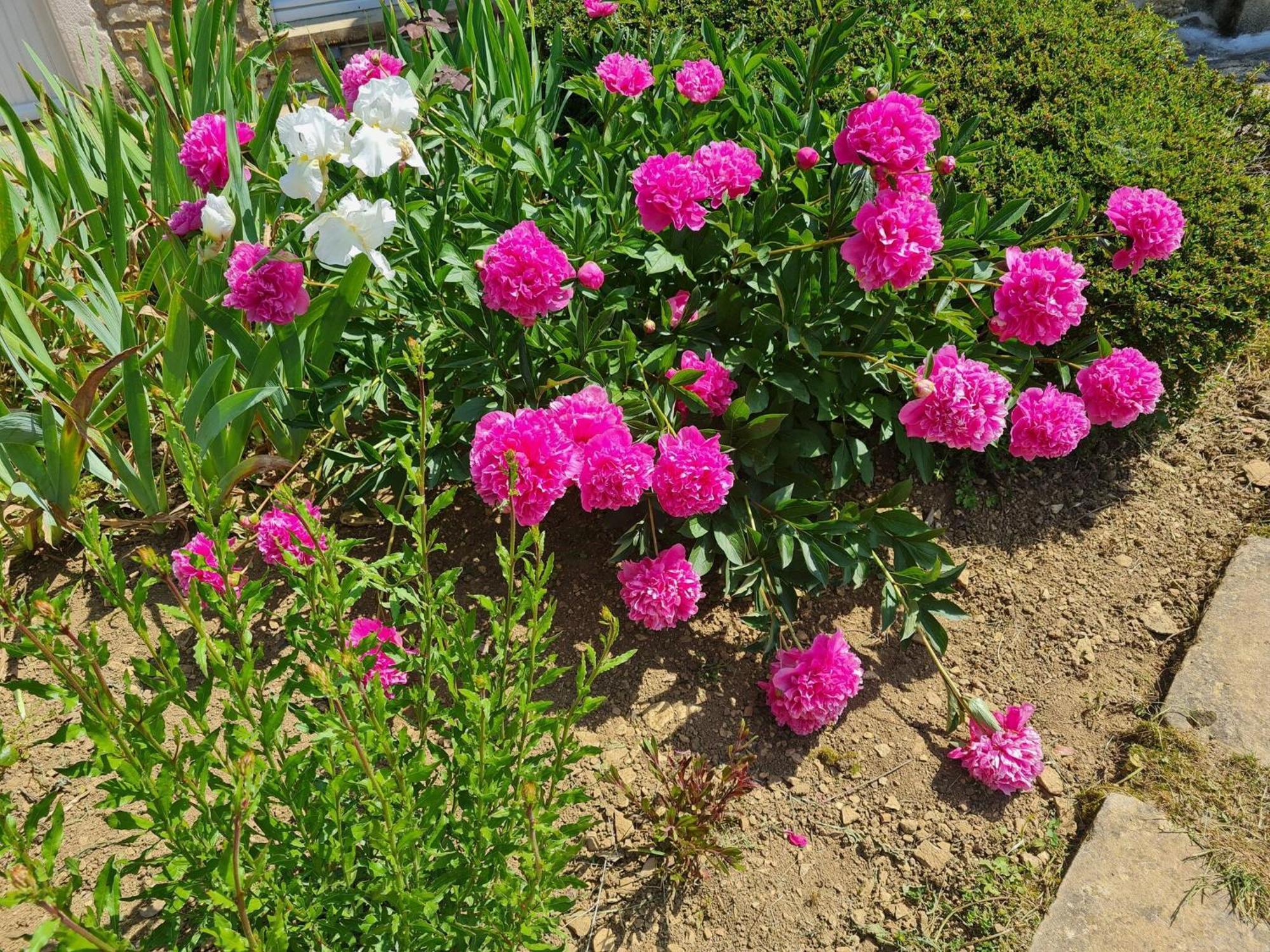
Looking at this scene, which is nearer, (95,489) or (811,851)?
(811,851)

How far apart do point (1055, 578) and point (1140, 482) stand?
50 cm

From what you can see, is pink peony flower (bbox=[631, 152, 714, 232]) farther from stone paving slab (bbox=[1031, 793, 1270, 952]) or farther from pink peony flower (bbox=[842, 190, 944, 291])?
stone paving slab (bbox=[1031, 793, 1270, 952])

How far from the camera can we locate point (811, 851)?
2.06 meters

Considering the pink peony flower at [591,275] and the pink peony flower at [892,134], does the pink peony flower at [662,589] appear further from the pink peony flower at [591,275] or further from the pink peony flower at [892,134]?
the pink peony flower at [892,134]

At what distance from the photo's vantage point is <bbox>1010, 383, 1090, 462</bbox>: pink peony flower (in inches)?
89.1

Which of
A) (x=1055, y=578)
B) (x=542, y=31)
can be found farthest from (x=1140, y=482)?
(x=542, y=31)

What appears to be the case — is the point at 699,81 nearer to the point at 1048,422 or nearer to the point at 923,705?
the point at 1048,422

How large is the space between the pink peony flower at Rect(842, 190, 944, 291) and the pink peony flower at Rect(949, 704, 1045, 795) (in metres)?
1.03

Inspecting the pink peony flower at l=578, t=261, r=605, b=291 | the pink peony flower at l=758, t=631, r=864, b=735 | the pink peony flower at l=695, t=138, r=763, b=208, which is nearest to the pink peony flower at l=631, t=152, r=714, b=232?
the pink peony flower at l=695, t=138, r=763, b=208

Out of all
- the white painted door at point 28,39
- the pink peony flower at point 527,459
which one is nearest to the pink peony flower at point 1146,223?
the pink peony flower at point 527,459

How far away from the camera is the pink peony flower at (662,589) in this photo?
2139 millimetres

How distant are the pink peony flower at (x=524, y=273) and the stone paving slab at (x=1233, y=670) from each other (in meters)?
1.79

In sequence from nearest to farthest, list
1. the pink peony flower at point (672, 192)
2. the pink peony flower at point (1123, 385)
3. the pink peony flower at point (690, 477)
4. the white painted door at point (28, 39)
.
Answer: the pink peony flower at point (690, 477)
the pink peony flower at point (672, 192)
the pink peony flower at point (1123, 385)
the white painted door at point (28, 39)

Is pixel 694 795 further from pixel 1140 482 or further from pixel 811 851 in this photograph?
pixel 1140 482
